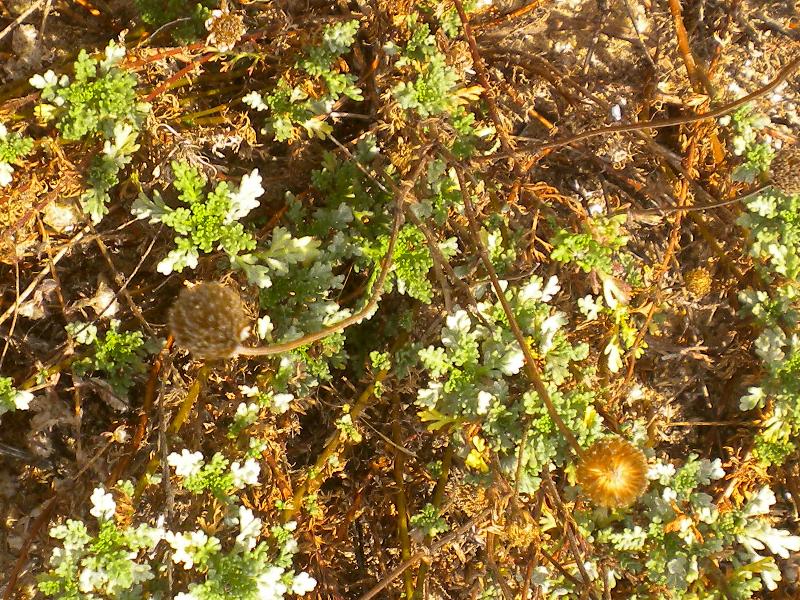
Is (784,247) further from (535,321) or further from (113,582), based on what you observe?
(113,582)

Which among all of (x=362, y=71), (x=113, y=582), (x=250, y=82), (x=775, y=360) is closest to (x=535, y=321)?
(x=775, y=360)

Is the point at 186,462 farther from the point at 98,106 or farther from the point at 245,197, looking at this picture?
the point at 98,106

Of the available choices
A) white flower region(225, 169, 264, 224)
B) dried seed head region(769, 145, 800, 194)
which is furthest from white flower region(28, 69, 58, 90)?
dried seed head region(769, 145, 800, 194)

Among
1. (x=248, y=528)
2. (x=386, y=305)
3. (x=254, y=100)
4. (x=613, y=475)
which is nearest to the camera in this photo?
(x=613, y=475)

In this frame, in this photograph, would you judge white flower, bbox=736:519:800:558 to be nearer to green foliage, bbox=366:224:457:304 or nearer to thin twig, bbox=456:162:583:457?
thin twig, bbox=456:162:583:457

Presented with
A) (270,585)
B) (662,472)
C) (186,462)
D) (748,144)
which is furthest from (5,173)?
(748,144)

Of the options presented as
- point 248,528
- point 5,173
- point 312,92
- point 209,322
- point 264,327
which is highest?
point 5,173

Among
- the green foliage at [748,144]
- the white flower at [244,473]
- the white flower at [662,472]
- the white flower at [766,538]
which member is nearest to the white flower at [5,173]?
the white flower at [244,473]
